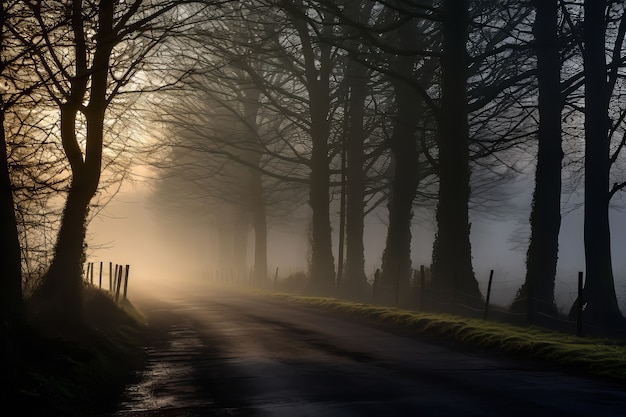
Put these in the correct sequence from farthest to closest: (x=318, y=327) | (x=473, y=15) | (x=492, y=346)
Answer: (x=473, y=15) → (x=318, y=327) → (x=492, y=346)

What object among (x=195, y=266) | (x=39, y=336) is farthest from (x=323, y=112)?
(x=195, y=266)

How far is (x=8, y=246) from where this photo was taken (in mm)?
12367

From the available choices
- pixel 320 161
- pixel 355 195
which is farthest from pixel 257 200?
pixel 320 161

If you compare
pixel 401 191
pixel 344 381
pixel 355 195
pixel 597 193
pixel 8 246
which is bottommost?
pixel 344 381

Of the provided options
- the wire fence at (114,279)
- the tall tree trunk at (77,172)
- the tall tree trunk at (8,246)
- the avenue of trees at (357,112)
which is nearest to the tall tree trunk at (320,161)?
the avenue of trees at (357,112)

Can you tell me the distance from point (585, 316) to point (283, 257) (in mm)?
79271

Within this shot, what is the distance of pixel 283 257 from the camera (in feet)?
332

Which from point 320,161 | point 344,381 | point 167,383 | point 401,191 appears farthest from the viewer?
point 320,161

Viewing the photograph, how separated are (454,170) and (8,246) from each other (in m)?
13.9

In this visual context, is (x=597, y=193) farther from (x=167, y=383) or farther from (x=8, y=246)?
(x=8, y=246)

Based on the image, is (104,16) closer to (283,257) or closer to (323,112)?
(323,112)

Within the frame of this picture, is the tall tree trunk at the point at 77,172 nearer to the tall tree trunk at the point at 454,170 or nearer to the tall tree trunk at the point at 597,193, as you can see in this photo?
the tall tree trunk at the point at 454,170

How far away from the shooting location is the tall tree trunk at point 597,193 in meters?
22.5

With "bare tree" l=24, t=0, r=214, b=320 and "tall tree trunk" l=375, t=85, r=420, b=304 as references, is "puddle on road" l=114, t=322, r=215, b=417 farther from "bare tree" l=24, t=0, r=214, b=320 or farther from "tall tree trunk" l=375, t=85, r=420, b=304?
"tall tree trunk" l=375, t=85, r=420, b=304
